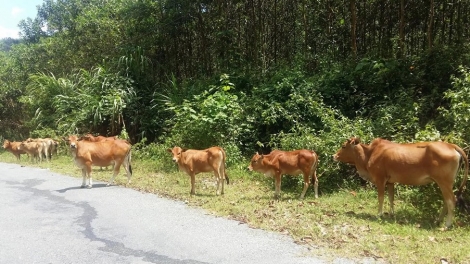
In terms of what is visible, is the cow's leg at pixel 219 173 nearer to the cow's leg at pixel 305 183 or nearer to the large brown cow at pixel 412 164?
the cow's leg at pixel 305 183

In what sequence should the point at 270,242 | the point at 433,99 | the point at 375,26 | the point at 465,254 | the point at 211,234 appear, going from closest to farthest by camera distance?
the point at 465,254
the point at 270,242
the point at 211,234
the point at 433,99
the point at 375,26

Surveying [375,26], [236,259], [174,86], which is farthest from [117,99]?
[236,259]

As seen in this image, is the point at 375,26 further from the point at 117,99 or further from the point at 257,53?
the point at 117,99

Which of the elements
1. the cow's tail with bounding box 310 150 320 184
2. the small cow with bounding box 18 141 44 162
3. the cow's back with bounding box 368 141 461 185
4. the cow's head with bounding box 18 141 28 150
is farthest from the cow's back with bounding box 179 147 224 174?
the cow's head with bounding box 18 141 28 150

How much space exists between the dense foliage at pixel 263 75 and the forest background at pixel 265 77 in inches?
1.8

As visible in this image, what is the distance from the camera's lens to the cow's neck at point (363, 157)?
7.83 meters

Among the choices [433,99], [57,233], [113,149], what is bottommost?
[57,233]

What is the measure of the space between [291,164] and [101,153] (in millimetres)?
5259

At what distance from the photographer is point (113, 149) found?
11.1 meters

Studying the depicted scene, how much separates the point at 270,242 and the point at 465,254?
99.4 inches

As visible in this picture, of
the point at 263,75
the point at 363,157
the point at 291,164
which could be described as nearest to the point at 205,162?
the point at 291,164

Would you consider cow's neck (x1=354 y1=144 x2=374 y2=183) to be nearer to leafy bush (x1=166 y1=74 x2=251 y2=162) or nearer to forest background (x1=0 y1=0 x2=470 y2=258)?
forest background (x1=0 y1=0 x2=470 y2=258)

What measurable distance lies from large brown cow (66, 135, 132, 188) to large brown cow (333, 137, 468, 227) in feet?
19.8

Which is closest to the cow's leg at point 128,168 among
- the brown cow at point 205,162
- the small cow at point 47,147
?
the brown cow at point 205,162
